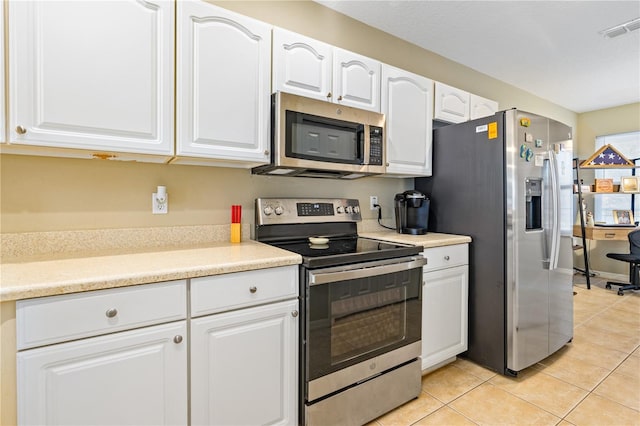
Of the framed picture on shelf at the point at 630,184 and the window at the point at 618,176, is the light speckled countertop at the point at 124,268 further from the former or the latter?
the window at the point at 618,176

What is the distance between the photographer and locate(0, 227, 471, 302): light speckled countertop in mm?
1067

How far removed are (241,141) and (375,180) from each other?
1.30 metres

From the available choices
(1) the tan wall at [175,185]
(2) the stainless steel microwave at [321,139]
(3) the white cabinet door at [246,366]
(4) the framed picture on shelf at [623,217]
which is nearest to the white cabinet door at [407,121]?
(2) the stainless steel microwave at [321,139]

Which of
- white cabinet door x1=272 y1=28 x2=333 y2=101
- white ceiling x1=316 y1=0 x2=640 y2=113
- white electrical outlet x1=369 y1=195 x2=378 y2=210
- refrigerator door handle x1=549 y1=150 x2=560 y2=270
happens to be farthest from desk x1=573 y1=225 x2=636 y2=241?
white cabinet door x1=272 y1=28 x2=333 y2=101

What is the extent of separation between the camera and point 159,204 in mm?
1804

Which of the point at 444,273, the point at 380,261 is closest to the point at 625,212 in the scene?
the point at 444,273

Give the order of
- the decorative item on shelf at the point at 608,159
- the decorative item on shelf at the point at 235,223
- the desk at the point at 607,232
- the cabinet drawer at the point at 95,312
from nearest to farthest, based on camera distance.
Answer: the cabinet drawer at the point at 95,312, the decorative item on shelf at the point at 235,223, the desk at the point at 607,232, the decorative item on shelf at the point at 608,159

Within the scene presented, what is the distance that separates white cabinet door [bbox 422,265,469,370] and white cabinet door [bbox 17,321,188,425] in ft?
4.75

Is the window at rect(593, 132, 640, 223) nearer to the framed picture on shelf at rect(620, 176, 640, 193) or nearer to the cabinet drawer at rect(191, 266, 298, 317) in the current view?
the framed picture on shelf at rect(620, 176, 640, 193)

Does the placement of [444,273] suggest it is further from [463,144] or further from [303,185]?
[303,185]

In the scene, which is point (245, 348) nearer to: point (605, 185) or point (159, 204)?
point (159, 204)

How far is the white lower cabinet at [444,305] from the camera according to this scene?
6.91ft

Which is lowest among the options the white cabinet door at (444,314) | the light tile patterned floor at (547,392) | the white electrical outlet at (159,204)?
the light tile patterned floor at (547,392)

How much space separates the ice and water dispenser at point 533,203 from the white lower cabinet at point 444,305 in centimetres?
45
